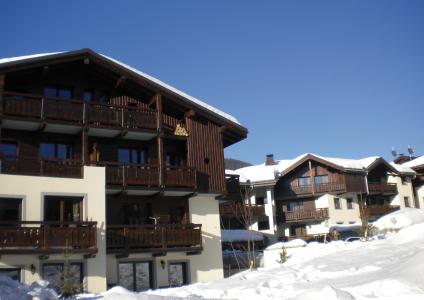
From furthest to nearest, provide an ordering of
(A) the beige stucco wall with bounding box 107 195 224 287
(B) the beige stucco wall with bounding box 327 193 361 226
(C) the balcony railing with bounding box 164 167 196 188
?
(B) the beige stucco wall with bounding box 327 193 361 226 < (C) the balcony railing with bounding box 164 167 196 188 < (A) the beige stucco wall with bounding box 107 195 224 287

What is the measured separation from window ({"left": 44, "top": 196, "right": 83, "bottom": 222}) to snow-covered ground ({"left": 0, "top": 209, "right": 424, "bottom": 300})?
475 cm

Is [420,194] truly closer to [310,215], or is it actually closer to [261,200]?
[310,215]

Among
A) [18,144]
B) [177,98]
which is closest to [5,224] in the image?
[18,144]

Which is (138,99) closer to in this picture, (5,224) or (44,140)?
(44,140)

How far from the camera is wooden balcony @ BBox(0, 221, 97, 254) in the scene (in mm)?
19344

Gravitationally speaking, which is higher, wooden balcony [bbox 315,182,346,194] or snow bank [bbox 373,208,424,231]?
wooden balcony [bbox 315,182,346,194]

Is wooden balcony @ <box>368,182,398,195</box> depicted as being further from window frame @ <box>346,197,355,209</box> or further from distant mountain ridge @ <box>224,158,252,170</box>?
distant mountain ridge @ <box>224,158,252,170</box>

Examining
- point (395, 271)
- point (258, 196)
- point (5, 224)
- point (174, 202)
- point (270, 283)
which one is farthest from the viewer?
point (258, 196)

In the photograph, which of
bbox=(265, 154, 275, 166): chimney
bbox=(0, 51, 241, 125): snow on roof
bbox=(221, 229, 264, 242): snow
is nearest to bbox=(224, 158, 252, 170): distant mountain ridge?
bbox=(265, 154, 275, 166): chimney

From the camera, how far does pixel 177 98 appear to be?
26406 mm

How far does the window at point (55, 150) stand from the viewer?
933 inches

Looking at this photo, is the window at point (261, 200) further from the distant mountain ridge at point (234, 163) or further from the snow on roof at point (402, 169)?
the distant mountain ridge at point (234, 163)

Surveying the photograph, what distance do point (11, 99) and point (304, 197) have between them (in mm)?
33452

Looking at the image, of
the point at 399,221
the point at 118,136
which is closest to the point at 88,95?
the point at 118,136
